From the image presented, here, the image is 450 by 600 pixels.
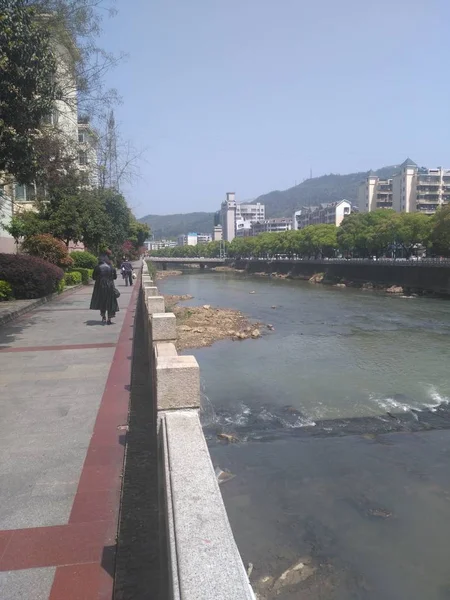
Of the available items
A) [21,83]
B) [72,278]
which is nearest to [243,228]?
[72,278]

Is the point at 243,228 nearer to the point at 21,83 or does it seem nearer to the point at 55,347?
the point at 55,347

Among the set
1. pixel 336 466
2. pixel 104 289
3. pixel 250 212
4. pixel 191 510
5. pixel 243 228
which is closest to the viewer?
pixel 191 510

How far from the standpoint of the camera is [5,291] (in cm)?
1505

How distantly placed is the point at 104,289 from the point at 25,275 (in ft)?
17.8

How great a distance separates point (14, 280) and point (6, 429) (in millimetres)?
11551

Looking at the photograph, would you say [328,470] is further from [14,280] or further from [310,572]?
[14,280]

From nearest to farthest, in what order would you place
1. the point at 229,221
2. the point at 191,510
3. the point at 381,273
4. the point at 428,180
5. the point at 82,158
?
1. the point at 191,510
2. the point at 82,158
3. the point at 381,273
4. the point at 428,180
5. the point at 229,221

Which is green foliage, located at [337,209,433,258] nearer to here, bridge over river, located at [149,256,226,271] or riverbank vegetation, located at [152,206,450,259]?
riverbank vegetation, located at [152,206,450,259]

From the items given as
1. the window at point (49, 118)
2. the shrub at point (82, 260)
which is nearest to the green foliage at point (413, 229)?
the shrub at point (82, 260)

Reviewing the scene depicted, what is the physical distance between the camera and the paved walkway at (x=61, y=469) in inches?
114

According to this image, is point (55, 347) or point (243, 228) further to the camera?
point (243, 228)

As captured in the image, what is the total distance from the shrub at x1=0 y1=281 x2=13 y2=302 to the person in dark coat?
14.5 ft

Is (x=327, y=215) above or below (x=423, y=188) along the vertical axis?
below

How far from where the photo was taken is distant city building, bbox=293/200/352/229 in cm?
10854
